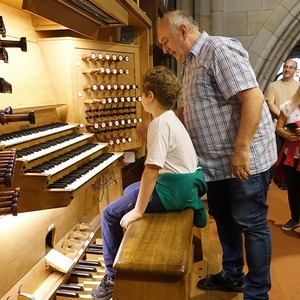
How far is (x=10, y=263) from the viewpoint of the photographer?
220 centimetres

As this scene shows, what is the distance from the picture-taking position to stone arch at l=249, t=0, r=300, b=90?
5.51m

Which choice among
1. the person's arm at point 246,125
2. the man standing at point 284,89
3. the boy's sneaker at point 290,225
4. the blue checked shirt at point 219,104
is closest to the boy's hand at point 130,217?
the blue checked shirt at point 219,104

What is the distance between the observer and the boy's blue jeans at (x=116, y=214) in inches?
82.1

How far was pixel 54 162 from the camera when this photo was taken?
228 centimetres

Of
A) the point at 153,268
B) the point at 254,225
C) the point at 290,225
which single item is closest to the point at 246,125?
the point at 254,225

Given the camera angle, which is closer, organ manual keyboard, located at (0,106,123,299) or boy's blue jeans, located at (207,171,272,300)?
organ manual keyboard, located at (0,106,123,299)

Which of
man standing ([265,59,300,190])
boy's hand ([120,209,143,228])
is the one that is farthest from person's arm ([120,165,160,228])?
man standing ([265,59,300,190])

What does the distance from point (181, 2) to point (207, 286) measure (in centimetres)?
432

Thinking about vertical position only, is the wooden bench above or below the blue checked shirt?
below

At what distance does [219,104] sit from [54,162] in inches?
40.5

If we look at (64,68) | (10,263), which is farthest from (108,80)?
(10,263)

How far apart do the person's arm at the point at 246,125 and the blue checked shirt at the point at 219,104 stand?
0.05m

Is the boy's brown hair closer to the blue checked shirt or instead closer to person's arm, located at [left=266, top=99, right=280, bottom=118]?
the blue checked shirt

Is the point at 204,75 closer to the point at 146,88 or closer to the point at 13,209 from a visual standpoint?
the point at 146,88
